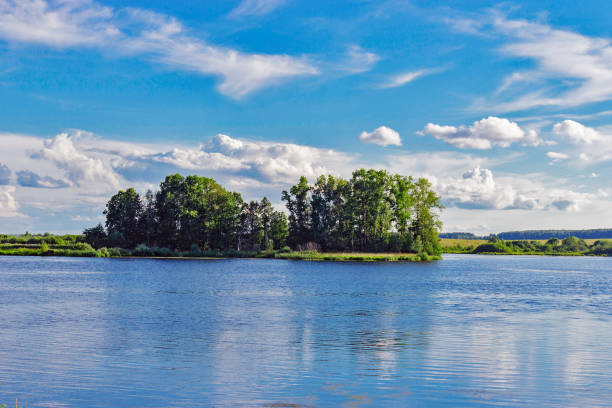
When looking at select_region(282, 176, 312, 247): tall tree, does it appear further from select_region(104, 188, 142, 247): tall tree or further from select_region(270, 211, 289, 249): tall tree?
select_region(104, 188, 142, 247): tall tree

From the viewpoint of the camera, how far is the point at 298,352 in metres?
16.9

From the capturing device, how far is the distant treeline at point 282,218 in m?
102

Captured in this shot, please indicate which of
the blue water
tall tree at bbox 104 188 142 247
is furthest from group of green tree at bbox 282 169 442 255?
the blue water

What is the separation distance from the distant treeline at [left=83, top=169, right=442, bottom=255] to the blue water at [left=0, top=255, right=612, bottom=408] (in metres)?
68.8

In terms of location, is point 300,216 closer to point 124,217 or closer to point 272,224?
point 272,224

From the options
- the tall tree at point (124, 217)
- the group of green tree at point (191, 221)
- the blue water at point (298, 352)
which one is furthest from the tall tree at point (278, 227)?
the blue water at point (298, 352)

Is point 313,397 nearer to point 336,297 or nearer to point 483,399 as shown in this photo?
point 483,399

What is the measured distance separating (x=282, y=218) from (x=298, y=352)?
92.2 m

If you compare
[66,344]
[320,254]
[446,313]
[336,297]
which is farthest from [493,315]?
[320,254]

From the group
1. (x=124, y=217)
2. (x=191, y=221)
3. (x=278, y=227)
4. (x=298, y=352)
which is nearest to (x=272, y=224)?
(x=278, y=227)

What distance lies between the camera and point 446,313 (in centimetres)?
2767

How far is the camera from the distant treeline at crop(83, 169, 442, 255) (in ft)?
336

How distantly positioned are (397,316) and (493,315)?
205 inches

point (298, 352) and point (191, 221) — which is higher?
point (191, 221)
